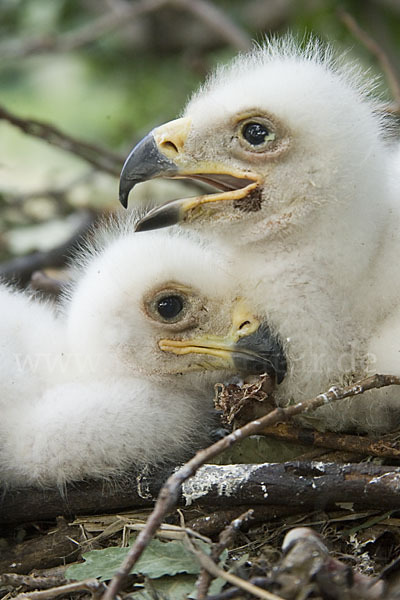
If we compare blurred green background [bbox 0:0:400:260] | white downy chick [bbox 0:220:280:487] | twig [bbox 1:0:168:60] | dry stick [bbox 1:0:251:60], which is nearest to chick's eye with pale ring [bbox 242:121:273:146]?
white downy chick [bbox 0:220:280:487]

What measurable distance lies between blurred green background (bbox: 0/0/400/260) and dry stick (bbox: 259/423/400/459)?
6.77 feet

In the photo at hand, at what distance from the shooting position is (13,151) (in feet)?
18.4

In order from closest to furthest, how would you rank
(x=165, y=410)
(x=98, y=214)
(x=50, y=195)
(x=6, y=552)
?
(x=6, y=552)
(x=165, y=410)
(x=98, y=214)
(x=50, y=195)

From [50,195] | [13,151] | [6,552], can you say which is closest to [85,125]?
[13,151]

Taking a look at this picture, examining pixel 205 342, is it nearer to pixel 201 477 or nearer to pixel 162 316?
pixel 162 316

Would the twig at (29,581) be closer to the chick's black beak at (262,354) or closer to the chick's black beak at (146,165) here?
the chick's black beak at (262,354)

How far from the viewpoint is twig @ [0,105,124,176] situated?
3.69 metres

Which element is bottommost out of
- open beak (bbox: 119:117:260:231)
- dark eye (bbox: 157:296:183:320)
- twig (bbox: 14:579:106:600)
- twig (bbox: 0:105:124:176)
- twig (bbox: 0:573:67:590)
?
twig (bbox: 14:579:106:600)

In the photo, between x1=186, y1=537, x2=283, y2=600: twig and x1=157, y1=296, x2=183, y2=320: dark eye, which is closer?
x1=186, y1=537, x2=283, y2=600: twig

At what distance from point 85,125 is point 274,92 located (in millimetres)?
3663

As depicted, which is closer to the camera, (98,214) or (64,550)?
(64,550)

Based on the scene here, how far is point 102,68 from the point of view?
6.34 m

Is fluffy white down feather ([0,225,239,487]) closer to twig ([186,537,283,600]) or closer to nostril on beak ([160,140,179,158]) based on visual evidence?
nostril on beak ([160,140,179,158])

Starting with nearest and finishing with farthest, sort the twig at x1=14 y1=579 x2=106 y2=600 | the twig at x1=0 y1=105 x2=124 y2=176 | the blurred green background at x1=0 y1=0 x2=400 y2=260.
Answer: the twig at x1=14 y1=579 x2=106 y2=600 < the twig at x1=0 y1=105 x2=124 y2=176 < the blurred green background at x1=0 y1=0 x2=400 y2=260
